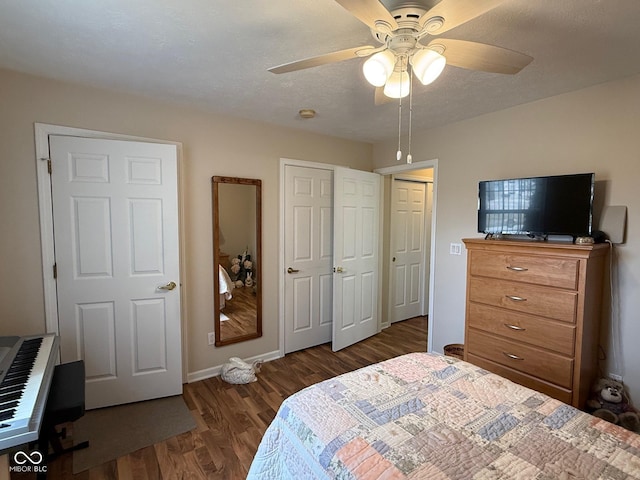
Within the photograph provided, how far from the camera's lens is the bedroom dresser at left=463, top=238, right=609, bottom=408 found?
1.95 meters

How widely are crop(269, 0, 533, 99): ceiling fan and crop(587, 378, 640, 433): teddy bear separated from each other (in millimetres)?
2079

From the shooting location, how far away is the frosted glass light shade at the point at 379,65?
1186mm

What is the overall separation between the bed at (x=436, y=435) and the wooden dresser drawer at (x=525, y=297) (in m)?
0.82

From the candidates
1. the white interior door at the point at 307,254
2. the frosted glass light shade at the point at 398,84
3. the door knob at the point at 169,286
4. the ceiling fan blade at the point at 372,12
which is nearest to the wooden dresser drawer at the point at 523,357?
the white interior door at the point at 307,254

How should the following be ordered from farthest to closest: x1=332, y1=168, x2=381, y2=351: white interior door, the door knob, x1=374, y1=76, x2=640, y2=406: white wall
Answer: x1=332, y1=168, x2=381, y2=351: white interior door
the door knob
x1=374, y1=76, x2=640, y2=406: white wall

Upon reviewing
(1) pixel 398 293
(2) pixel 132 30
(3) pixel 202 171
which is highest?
(2) pixel 132 30

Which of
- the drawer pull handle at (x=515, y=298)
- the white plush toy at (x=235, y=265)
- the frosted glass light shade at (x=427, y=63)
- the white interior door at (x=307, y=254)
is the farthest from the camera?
the white interior door at (x=307, y=254)

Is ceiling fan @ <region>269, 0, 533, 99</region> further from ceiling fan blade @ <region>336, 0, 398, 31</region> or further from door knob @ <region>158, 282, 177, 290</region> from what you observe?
door knob @ <region>158, 282, 177, 290</region>

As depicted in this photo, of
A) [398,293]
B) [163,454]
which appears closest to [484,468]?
[163,454]

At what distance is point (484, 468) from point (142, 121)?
2896 mm

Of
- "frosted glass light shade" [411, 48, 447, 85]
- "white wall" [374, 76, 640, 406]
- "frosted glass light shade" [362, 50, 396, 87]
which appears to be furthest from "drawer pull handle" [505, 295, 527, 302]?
"frosted glass light shade" [362, 50, 396, 87]

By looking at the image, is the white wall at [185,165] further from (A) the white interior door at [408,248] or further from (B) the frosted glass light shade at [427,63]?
(B) the frosted glass light shade at [427,63]

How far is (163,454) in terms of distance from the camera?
1.94m

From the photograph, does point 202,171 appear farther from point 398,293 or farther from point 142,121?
point 398,293
